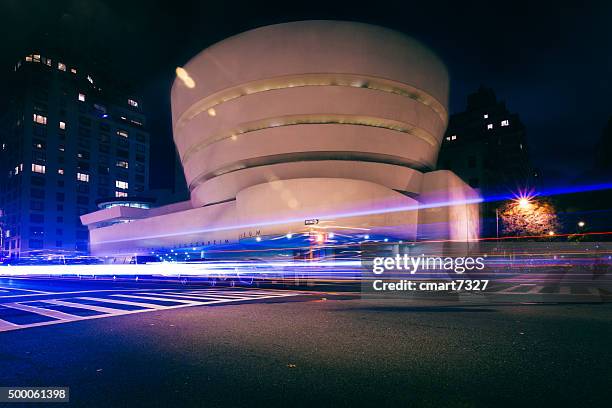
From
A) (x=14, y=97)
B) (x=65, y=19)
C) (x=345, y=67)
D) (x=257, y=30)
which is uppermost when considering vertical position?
(x=65, y=19)

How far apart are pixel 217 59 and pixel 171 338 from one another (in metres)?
50.3

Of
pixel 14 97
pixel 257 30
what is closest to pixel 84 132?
pixel 14 97

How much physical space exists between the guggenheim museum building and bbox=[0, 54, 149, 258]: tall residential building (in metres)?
46.3

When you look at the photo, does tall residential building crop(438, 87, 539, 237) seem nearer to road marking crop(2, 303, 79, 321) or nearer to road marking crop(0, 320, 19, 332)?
road marking crop(2, 303, 79, 321)

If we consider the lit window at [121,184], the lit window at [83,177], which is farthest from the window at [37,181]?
the lit window at [121,184]

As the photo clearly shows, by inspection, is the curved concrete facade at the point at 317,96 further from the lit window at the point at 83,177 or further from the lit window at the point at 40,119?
the lit window at the point at 83,177

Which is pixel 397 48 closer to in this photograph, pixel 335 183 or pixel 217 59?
pixel 335 183

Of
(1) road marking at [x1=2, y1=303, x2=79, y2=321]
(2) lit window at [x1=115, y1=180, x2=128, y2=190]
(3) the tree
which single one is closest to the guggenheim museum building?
(3) the tree

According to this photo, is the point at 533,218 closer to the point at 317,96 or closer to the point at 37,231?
the point at 317,96

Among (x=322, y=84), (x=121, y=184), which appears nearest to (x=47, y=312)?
(x=322, y=84)

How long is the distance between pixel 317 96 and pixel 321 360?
46.5 meters

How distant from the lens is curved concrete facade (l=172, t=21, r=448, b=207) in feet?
158

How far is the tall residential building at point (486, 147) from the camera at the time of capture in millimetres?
83625

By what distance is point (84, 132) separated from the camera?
9694 cm
